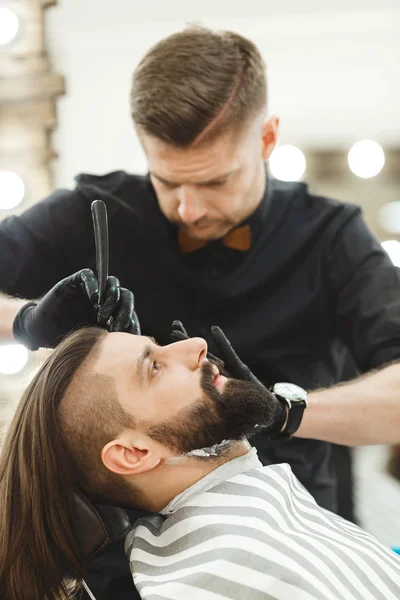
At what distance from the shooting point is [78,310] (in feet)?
4.68

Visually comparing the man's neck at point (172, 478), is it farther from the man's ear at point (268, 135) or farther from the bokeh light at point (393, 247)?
the bokeh light at point (393, 247)

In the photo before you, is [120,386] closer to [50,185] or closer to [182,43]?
[182,43]

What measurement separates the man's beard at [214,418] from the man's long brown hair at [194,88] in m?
0.61

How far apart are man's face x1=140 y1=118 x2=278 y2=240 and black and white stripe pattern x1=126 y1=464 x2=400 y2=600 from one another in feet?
2.24

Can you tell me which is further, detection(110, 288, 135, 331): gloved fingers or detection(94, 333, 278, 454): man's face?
detection(110, 288, 135, 331): gloved fingers

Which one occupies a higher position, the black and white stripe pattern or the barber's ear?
the barber's ear

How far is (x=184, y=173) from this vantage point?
5.14ft

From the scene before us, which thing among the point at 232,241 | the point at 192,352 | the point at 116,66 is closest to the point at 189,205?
the point at 232,241

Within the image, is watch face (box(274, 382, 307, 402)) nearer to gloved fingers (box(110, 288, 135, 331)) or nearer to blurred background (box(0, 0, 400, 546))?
gloved fingers (box(110, 288, 135, 331))

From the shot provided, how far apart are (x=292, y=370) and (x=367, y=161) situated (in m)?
1.83

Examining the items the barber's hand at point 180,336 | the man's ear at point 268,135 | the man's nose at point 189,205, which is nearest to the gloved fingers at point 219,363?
the barber's hand at point 180,336

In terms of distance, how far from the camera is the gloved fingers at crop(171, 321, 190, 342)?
1499 mm

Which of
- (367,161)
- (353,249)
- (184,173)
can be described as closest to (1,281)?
(184,173)

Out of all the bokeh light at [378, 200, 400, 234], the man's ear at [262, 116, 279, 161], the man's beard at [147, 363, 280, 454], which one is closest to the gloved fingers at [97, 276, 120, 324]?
the man's beard at [147, 363, 280, 454]
